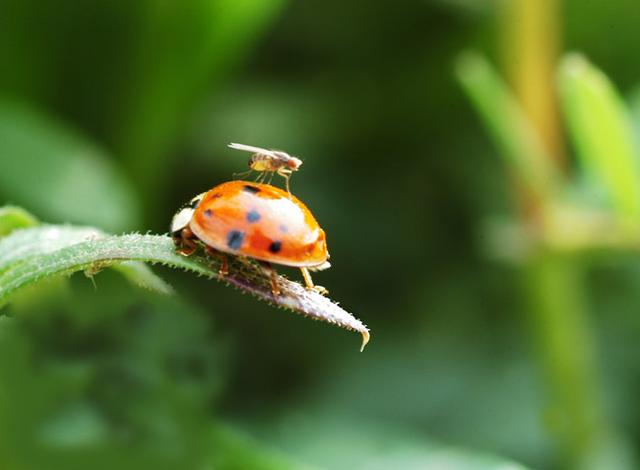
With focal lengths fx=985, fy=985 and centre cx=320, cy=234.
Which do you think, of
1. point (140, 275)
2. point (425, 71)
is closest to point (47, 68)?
point (425, 71)

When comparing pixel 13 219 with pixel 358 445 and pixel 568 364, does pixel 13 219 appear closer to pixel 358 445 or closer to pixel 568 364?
pixel 358 445

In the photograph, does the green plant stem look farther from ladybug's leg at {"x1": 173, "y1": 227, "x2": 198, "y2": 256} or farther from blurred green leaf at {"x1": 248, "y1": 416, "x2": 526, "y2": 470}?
ladybug's leg at {"x1": 173, "y1": 227, "x2": 198, "y2": 256}

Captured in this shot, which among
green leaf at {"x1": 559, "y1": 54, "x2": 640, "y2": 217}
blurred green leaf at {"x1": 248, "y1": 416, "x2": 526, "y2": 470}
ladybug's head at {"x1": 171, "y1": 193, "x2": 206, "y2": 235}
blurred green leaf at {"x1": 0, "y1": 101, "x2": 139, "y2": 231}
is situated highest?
green leaf at {"x1": 559, "y1": 54, "x2": 640, "y2": 217}

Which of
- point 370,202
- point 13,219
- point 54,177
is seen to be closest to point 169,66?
point 54,177

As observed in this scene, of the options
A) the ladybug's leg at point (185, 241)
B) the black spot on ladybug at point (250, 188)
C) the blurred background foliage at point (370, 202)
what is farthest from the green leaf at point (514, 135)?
the ladybug's leg at point (185, 241)

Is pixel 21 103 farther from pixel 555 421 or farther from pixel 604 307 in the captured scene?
pixel 604 307

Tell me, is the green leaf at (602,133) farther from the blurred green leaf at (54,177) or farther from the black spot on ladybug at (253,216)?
the blurred green leaf at (54,177)

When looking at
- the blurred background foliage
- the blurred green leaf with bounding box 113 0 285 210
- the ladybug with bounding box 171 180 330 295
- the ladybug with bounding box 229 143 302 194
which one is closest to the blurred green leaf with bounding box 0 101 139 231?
the blurred background foliage
